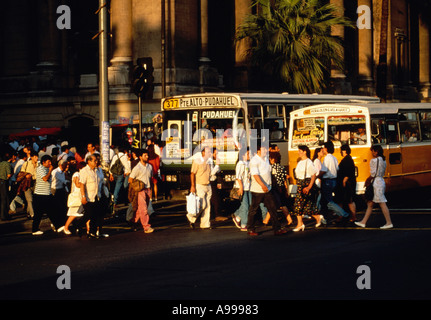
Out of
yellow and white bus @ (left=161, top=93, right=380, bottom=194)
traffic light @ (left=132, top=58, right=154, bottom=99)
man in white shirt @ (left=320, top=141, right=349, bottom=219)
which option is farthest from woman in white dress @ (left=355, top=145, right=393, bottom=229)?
traffic light @ (left=132, top=58, right=154, bottom=99)

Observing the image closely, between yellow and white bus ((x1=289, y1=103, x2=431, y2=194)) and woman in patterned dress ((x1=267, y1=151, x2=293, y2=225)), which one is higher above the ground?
yellow and white bus ((x1=289, y1=103, x2=431, y2=194))

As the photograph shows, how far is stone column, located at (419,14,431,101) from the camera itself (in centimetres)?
6400

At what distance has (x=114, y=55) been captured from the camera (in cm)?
3922

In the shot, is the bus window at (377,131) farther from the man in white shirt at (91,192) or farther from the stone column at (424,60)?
the stone column at (424,60)

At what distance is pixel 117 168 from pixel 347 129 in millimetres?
7069

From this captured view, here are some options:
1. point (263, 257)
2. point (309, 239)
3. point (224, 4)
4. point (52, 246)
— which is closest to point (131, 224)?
point (52, 246)

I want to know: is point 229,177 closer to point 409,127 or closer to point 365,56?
point 409,127

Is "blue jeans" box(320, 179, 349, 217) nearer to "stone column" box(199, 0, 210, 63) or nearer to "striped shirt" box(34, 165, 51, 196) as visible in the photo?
"striped shirt" box(34, 165, 51, 196)

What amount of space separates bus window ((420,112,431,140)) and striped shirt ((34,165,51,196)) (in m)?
11.4

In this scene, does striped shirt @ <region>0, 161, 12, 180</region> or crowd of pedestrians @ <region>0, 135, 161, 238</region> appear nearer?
crowd of pedestrians @ <region>0, 135, 161, 238</region>

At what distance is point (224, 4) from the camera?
4491 cm

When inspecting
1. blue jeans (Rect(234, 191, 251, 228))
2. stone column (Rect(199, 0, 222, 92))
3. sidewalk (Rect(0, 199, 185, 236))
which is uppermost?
stone column (Rect(199, 0, 222, 92))

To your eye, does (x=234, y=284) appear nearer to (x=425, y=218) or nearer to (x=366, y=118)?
(x=425, y=218)

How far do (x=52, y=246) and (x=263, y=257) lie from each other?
488cm
